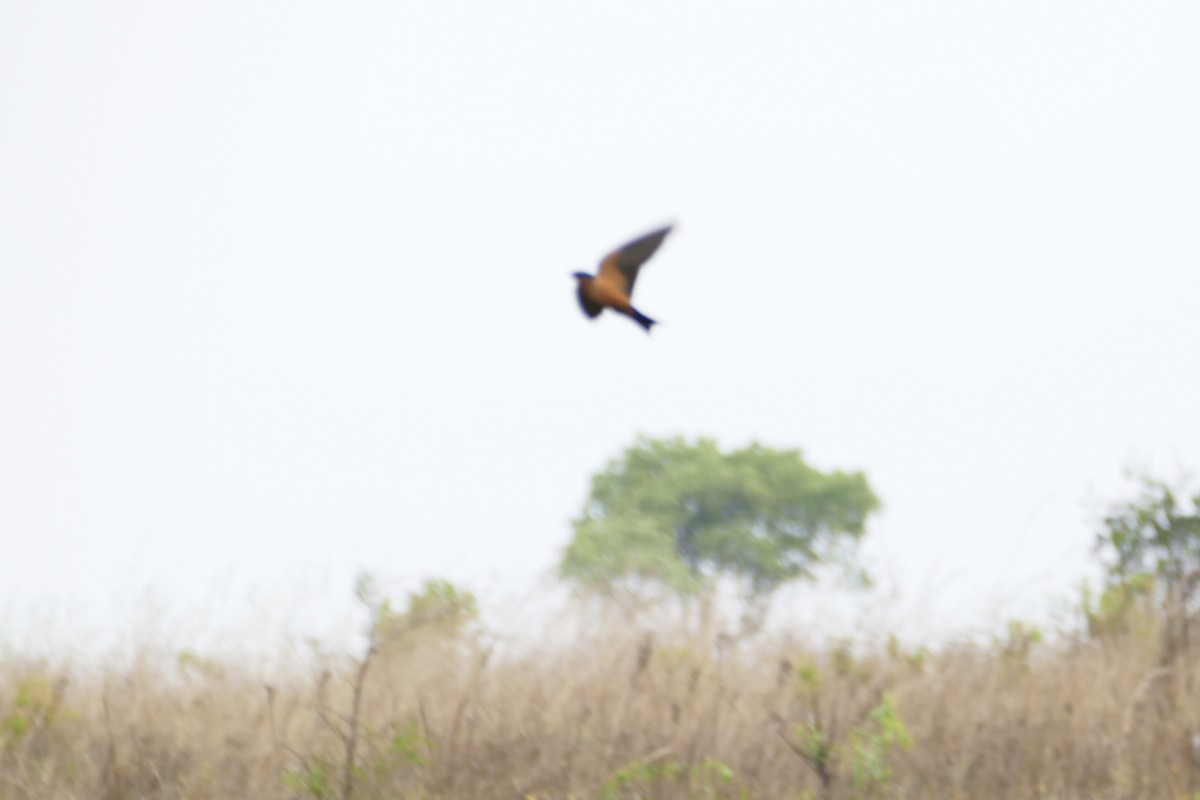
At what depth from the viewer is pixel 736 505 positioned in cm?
2197

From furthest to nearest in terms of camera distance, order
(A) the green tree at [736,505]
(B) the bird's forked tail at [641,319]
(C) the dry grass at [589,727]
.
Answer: (A) the green tree at [736,505]
(C) the dry grass at [589,727]
(B) the bird's forked tail at [641,319]

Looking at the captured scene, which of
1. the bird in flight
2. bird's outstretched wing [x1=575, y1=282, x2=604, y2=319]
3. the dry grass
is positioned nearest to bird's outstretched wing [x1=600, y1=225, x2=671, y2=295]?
the bird in flight

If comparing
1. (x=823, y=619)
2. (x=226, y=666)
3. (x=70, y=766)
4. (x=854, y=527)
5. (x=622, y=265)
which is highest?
(x=854, y=527)

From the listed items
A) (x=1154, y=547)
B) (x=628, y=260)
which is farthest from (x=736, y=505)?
(x=628, y=260)

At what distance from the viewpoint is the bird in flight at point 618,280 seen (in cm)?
574

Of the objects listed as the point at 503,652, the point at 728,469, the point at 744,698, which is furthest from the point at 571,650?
the point at 728,469

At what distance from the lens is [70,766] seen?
260 inches

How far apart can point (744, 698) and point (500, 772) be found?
1.43 metres

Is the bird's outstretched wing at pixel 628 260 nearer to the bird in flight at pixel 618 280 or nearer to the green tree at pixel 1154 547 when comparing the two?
the bird in flight at pixel 618 280

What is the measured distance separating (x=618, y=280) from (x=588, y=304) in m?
0.18

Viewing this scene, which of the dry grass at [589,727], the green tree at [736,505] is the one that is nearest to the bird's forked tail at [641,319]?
the dry grass at [589,727]

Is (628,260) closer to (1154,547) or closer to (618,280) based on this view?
(618,280)

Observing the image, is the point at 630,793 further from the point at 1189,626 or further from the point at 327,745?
the point at 1189,626

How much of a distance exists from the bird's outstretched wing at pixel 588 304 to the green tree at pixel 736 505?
14373 millimetres
